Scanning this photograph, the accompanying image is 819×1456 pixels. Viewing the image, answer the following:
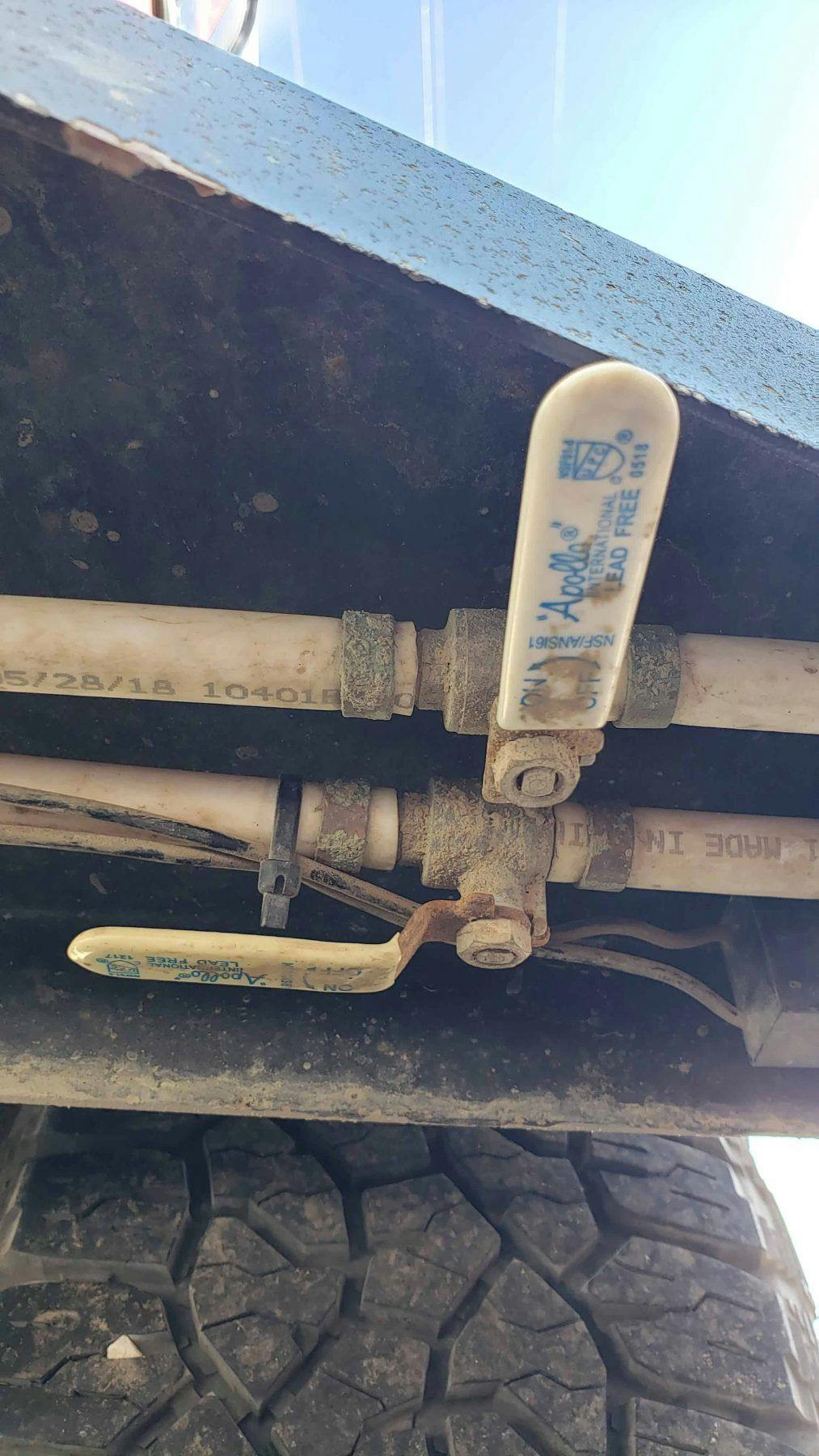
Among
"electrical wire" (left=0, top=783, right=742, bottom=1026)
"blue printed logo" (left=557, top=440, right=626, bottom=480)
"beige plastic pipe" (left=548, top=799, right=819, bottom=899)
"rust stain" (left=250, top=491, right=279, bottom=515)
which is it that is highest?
"rust stain" (left=250, top=491, right=279, bottom=515)

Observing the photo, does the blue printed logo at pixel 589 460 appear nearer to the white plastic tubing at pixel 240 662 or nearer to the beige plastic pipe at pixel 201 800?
the white plastic tubing at pixel 240 662

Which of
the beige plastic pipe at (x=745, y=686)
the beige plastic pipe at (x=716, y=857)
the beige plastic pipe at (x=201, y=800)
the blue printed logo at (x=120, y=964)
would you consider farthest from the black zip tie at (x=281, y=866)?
the beige plastic pipe at (x=745, y=686)

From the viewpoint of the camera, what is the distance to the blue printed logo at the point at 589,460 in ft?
1.56

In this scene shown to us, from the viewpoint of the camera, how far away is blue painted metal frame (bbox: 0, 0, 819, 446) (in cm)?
61

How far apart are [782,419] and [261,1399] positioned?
3.96 ft

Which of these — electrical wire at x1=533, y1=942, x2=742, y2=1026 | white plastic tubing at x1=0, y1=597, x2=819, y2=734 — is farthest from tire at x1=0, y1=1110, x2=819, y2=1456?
white plastic tubing at x1=0, y1=597, x2=819, y2=734

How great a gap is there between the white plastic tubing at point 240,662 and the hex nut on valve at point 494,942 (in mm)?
240

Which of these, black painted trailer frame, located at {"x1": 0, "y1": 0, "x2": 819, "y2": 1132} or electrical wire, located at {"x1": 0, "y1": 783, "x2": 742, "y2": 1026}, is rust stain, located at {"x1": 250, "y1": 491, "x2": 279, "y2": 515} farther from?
electrical wire, located at {"x1": 0, "y1": 783, "x2": 742, "y2": 1026}

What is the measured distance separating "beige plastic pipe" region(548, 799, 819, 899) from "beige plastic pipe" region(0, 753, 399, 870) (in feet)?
0.69

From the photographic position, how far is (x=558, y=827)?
932 millimetres

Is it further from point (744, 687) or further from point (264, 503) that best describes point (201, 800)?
point (744, 687)

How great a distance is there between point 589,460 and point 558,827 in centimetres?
53

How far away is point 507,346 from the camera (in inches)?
30.9

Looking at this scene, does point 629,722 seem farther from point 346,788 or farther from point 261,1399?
point 261,1399
